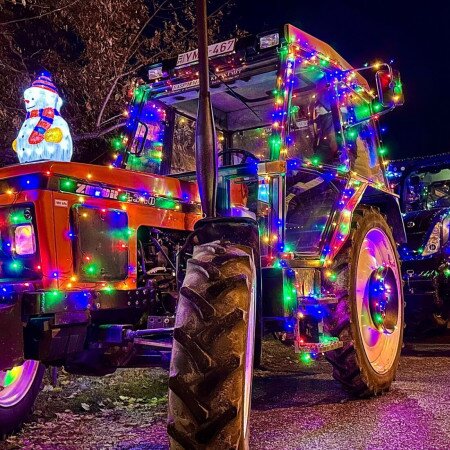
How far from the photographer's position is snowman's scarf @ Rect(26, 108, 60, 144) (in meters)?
5.97

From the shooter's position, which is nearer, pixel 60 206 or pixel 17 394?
pixel 60 206

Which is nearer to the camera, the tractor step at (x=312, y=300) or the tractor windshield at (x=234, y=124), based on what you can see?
the tractor step at (x=312, y=300)

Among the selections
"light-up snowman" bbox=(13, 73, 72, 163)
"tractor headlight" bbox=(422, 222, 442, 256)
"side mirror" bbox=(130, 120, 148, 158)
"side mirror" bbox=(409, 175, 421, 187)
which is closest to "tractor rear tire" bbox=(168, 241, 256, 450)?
"side mirror" bbox=(130, 120, 148, 158)

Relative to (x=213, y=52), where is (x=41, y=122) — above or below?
below

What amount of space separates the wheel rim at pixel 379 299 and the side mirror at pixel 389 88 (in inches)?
42.8

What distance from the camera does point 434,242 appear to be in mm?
7988

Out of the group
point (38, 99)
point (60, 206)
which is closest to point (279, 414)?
point (60, 206)

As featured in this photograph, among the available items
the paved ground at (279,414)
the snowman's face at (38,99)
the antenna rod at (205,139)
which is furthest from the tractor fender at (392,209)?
the snowman's face at (38,99)

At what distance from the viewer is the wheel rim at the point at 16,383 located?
400 cm

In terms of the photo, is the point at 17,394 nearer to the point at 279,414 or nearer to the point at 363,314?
the point at 279,414

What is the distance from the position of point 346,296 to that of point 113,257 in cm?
182

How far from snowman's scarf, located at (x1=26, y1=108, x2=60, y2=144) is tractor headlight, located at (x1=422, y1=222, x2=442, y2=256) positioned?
16.8ft

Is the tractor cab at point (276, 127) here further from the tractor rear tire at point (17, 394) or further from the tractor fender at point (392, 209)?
the tractor rear tire at point (17, 394)

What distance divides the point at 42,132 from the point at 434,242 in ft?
17.5
